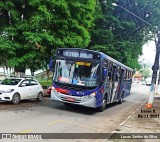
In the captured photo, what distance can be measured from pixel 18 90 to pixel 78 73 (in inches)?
147

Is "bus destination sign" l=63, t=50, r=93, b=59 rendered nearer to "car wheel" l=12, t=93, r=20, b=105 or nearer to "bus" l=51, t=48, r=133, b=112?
"bus" l=51, t=48, r=133, b=112

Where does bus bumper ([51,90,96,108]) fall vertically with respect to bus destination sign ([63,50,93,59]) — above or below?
below

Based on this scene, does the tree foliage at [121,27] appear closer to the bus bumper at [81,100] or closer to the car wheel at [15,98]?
the car wheel at [15,98]

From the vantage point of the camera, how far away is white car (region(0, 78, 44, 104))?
Answer: 591 inches

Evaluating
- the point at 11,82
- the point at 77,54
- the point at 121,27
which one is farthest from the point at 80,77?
the point at 121,27

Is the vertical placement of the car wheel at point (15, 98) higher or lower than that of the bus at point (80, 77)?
lower

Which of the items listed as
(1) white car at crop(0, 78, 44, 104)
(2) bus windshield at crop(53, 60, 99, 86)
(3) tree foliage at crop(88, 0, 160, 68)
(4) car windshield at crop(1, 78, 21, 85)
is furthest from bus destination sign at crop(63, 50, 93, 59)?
(3) tree foliage at crop(88, 0, 160, 68)

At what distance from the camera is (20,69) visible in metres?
22.1

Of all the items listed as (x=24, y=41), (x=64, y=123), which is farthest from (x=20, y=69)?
(x=64, y=123)

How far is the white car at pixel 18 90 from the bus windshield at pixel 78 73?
8.37ft

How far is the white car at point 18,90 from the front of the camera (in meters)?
15.0

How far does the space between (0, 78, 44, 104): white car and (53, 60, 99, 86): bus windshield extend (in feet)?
8.37

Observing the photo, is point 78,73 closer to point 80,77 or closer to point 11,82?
point 80,77

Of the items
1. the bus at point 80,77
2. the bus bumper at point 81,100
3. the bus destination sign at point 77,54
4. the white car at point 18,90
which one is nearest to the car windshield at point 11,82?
the white car at point 18,90
